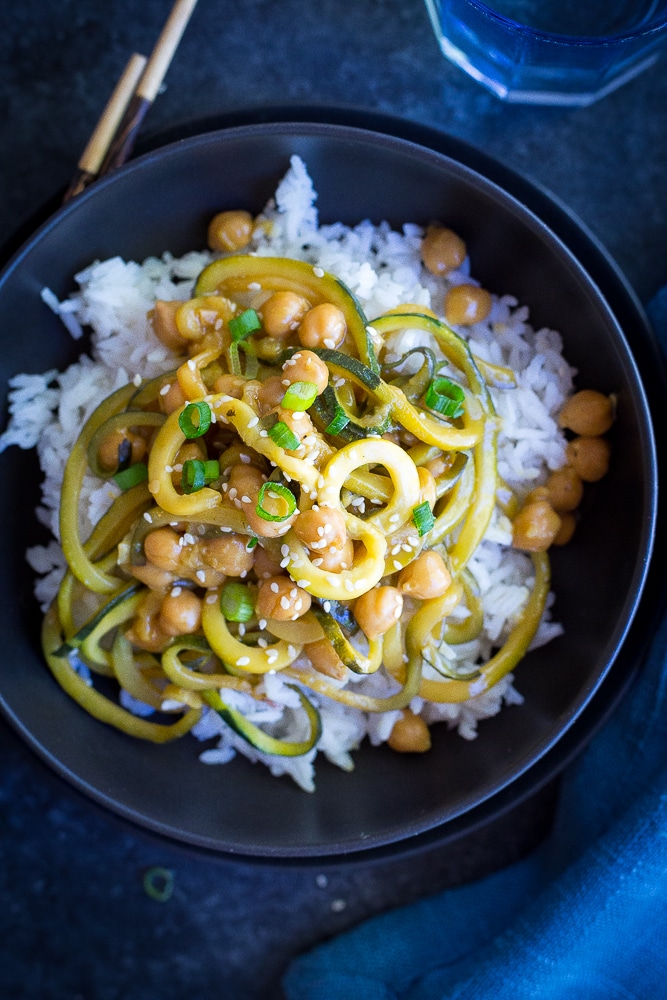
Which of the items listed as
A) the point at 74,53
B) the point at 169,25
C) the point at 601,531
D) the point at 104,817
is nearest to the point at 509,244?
the point at 601,531

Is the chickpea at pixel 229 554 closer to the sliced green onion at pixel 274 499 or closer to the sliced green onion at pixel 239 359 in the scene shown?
the sliced green onion at pixel 274 499

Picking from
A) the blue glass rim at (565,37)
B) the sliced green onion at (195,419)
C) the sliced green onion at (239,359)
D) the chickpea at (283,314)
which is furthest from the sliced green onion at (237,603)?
the blue glass rim at (565,37)

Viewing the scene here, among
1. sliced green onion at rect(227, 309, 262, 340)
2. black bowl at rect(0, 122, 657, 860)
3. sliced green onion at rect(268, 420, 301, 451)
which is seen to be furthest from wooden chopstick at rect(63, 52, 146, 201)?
sliced green onion at rect(268, 420, 301, 451)

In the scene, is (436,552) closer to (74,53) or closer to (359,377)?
(359,377)

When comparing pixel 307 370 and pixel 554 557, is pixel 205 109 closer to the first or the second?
pixel 307 370

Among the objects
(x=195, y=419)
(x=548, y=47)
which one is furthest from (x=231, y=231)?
(x=548, y=47)

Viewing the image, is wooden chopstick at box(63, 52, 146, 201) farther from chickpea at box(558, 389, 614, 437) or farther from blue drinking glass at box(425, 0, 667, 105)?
chickpea at box(558, 389, 614, 437)
